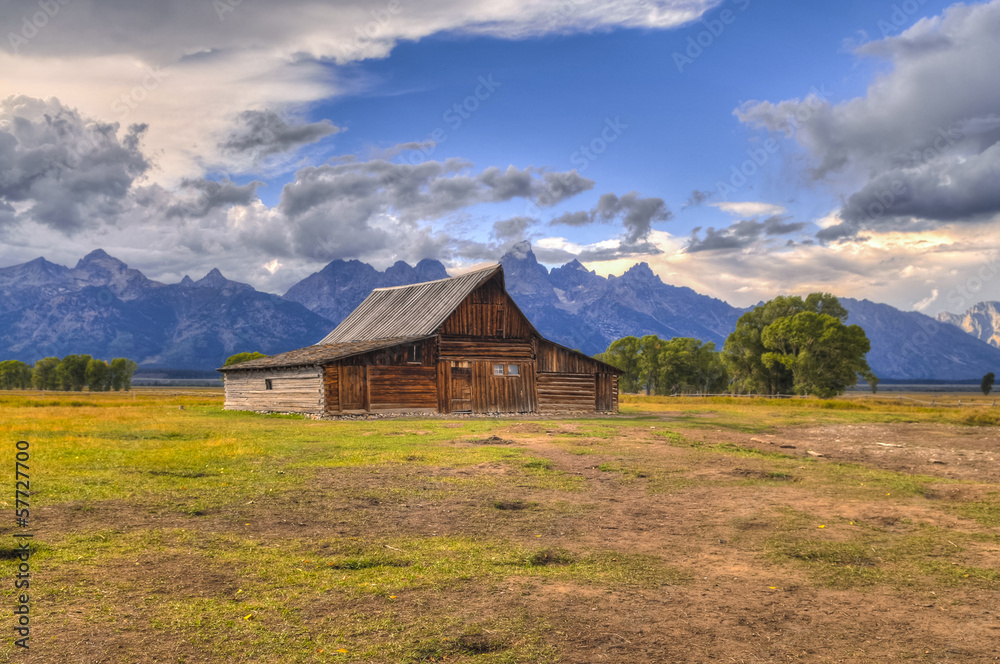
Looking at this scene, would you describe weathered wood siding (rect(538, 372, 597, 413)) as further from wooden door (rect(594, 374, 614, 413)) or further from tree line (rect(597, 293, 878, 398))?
tree line (rect(597, 293, 878, 398))

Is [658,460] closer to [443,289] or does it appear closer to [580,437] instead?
[580,437]

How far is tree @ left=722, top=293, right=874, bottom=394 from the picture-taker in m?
70.4

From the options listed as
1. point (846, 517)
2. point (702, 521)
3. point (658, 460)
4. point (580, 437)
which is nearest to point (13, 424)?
point (580, 437)

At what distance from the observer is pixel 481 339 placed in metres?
42.6

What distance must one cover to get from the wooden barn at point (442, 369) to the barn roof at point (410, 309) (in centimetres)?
13

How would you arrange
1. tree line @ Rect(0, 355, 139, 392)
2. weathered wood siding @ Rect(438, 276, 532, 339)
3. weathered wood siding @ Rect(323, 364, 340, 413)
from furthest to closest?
tree line @ Rect(0, 355, 139, 392) < weathered wood siding @ Rect(438, 276, 532, 339) < weathered wood siding @ Rect(323, 364, 340, 413)

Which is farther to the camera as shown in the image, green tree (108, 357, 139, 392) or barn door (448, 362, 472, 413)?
green tree (108, 357, 139, 392)

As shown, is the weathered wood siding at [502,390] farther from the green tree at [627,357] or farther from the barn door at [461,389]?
the green tree at [627,357]

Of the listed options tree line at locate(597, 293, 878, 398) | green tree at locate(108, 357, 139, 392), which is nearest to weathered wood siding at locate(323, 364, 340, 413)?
tree line at locate(597, 293, 878, 398)

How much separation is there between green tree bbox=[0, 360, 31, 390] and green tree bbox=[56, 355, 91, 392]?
22.2 meters

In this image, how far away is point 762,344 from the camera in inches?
3155

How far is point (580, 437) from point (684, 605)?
18540 millimetres

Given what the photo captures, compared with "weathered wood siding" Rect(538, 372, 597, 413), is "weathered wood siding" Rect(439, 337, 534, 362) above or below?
above

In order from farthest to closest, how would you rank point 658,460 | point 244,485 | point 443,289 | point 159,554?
point 443,289, point 658,460, point 244,485, point 159,554
